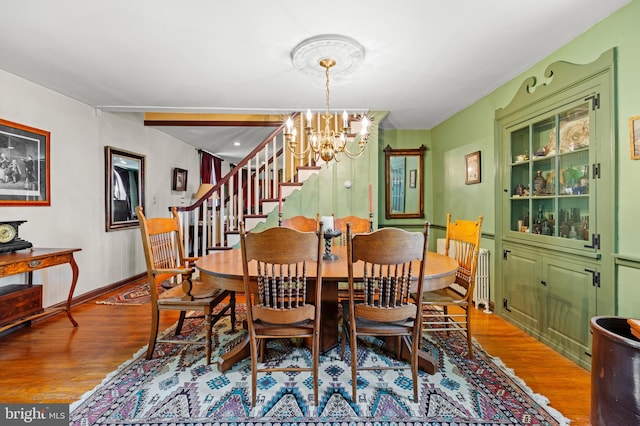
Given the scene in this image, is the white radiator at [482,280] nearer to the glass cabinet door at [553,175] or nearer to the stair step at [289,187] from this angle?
the glass cabinet door at [553,175]

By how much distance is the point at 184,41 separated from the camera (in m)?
2.31

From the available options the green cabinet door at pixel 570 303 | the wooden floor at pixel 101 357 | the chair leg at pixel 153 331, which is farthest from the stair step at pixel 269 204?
the green cabinet door at pixel 570 303

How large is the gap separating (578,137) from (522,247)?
3.49 feet

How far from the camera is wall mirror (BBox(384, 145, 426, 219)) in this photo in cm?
490

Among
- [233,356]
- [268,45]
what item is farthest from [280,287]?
[268,45]

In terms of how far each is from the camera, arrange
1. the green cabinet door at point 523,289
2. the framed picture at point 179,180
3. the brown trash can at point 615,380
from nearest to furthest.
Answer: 1. the brown trash can at point 615,380
2. the green cabinet door at point 523,289
3. the framed picture at point 179,180

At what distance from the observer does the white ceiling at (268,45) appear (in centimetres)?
192

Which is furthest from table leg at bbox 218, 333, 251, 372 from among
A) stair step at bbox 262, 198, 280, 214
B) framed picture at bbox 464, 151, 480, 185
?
framed picture at bbox 464, 151, 480, 185

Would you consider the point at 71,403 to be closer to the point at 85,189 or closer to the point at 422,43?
the point at 85,189

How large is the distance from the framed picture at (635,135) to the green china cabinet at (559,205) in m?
0.11

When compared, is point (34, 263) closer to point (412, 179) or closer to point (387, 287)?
point (387, 287)

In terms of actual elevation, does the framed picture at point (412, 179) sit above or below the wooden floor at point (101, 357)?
above

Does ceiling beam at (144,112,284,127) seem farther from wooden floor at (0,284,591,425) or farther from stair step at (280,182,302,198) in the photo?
wooden floor at (0,284,591,425)

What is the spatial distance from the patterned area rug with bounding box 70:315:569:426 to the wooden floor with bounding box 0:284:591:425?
0.46 feet
